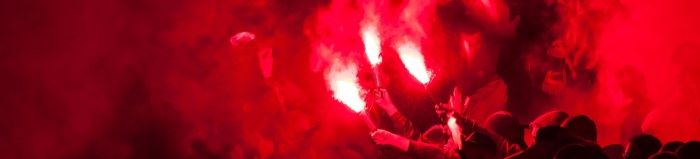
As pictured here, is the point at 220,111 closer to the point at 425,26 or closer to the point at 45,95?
the point at 45,95

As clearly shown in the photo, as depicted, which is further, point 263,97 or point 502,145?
point 263,97

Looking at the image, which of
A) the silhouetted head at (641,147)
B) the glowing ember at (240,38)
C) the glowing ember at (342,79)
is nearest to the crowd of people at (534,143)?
the silhouetted head at (641,147)

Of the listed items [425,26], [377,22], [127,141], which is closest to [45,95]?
[127,141]

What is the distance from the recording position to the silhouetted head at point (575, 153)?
4.15 meters

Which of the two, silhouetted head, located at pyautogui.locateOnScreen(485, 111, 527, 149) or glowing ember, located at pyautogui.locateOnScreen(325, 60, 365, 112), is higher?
glowing ember, located at pyautogui.locateOnScreen(325, 60, 365, 112)

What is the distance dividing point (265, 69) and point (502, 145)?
3.47 metres

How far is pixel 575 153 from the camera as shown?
13.6 feet

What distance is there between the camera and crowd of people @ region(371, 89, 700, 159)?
177 inches

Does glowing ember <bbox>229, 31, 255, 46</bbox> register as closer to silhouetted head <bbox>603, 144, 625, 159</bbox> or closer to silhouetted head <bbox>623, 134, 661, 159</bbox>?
silhouetted head <bbox>603, 144, 625, 159</bbox>

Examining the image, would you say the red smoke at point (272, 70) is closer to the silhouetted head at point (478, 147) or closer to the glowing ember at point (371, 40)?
the glowing ember at point (371, 40)

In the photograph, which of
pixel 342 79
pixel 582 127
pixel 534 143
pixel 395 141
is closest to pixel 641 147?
pixel 582 127

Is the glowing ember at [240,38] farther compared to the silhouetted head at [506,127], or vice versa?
the glowing ember at [240,38]

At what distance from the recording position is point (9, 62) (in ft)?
25.2

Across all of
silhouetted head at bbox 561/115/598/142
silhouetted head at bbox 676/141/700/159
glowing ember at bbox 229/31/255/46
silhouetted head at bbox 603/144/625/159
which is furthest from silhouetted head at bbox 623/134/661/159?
glowing ember at bbox 229/31/255/46
